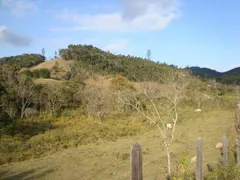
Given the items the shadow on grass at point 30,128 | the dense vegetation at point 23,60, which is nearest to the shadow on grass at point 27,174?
the shadow on grass at point 30,128

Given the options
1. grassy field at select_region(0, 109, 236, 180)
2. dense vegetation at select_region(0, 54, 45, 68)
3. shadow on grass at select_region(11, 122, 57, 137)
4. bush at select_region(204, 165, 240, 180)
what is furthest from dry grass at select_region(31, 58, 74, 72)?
bush at select_region(204, 165, 240, 180)

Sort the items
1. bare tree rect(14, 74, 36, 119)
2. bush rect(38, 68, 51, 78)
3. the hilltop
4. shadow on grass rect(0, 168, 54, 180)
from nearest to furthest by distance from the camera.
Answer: shadow on grass rect(0, 168, 54, 180) < the hilltop < bare tree rect(14, 74, 36, 119) < bush rect(38, 68, 51, 78)

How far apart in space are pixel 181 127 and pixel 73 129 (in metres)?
9.64

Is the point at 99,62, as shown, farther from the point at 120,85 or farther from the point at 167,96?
the point at 167,96

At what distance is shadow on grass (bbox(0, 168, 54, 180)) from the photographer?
1211 cm

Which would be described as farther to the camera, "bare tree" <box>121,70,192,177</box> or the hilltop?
the hilltop

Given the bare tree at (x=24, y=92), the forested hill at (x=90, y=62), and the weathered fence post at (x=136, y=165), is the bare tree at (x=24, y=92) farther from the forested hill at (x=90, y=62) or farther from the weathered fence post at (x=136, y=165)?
the forested hill at (x=90, y=62)

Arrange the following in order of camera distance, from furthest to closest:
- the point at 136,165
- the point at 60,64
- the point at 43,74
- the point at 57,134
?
the point at 60,64 → the point at 43,74 → the point at 57,134 → the point at 136,165


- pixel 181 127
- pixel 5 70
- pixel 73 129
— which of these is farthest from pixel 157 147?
pixel 5 70

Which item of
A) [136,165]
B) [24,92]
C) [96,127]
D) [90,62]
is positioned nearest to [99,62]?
[90,62]

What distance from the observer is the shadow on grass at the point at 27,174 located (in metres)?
12.1

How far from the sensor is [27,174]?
12.6 m

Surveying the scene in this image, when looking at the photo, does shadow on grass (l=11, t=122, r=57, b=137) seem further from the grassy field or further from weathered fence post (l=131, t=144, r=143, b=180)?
weathered fence post (l=131, t=144, r=143, b=180)

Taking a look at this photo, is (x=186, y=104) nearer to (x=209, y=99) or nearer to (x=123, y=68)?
(x=209, y=99)
